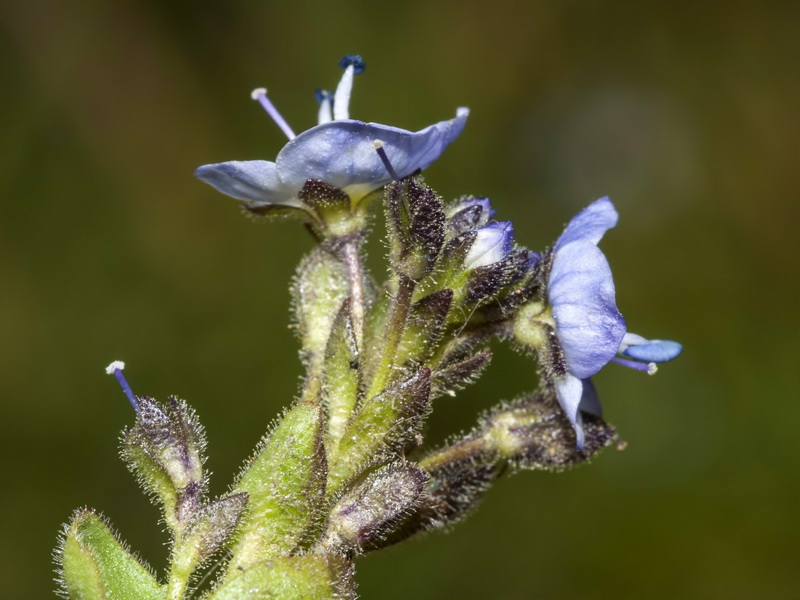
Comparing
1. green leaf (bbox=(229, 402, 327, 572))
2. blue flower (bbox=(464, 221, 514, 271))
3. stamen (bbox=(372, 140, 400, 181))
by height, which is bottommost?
green leaf (bbox=(229, 402, 327, 572))

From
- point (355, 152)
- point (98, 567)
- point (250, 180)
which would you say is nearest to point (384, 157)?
point (355, 152)

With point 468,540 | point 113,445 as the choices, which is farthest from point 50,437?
point 468,540

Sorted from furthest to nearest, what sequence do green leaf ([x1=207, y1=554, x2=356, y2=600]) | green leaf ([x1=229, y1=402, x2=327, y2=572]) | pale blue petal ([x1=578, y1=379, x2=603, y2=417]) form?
pale blue petal ([x1=578, y1=379, x2=603, y2=417]) → green leaf ([x1=229, y1=402, x2=327, y2=572]) → green leaf ([x1=207, y1=554, x2=356, y2=600])

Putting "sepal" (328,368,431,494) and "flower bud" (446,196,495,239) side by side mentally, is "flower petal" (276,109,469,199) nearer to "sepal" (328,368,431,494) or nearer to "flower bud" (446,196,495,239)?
"flower bud" (446,196,495,239)

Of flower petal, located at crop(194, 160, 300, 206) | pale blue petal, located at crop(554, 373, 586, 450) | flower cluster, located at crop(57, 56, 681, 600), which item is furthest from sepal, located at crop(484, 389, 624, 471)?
flower petal, located at crop(194, 160, 300, 206)

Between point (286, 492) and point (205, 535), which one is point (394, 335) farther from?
point (205, 535)

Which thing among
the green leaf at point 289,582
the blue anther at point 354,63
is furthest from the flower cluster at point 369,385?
the blue anther at point 354,63
